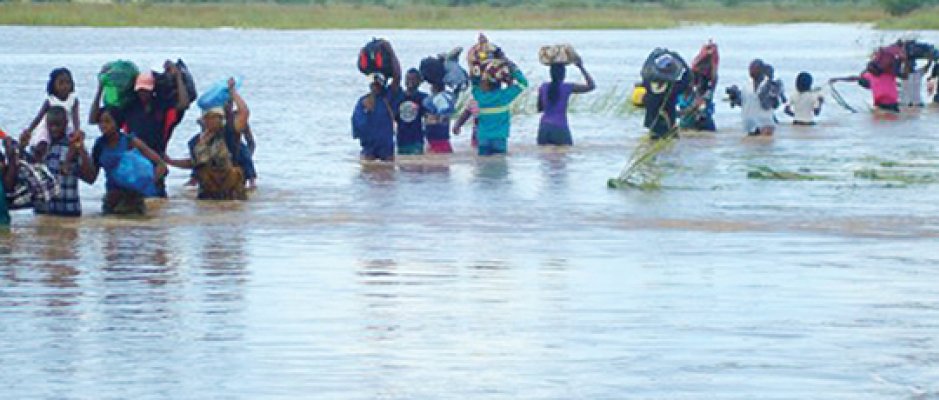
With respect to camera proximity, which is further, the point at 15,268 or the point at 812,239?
the point at 812,239

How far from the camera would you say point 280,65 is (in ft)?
→ 189

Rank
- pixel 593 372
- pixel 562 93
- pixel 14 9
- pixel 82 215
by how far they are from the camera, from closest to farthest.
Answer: pixel 593 372 < pixel 82 215 < pixel 562 93 < pixel 14 9

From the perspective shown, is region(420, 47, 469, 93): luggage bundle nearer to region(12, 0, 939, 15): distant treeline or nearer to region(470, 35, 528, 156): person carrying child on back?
region(470, 35, 528, 156): person carrying child on back

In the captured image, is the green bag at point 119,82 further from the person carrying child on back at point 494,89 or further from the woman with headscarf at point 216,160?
the person carrying child on back at point 494,89

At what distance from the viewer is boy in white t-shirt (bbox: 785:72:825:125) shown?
30.1 meters

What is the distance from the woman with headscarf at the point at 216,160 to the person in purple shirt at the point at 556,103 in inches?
246

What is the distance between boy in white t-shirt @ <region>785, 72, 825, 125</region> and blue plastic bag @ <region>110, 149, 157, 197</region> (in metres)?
13.9

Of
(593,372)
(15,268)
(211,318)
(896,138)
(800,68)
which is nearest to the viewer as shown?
(593,372)

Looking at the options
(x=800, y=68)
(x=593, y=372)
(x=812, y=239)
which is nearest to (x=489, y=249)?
(x=812, y=239)

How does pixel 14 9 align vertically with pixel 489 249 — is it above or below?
below

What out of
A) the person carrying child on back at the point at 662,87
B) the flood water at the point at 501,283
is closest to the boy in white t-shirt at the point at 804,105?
the flood water at the point at 501,283

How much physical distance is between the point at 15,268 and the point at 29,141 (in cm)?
332

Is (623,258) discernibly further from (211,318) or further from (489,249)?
(211,318)

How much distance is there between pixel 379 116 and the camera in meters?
23.1
